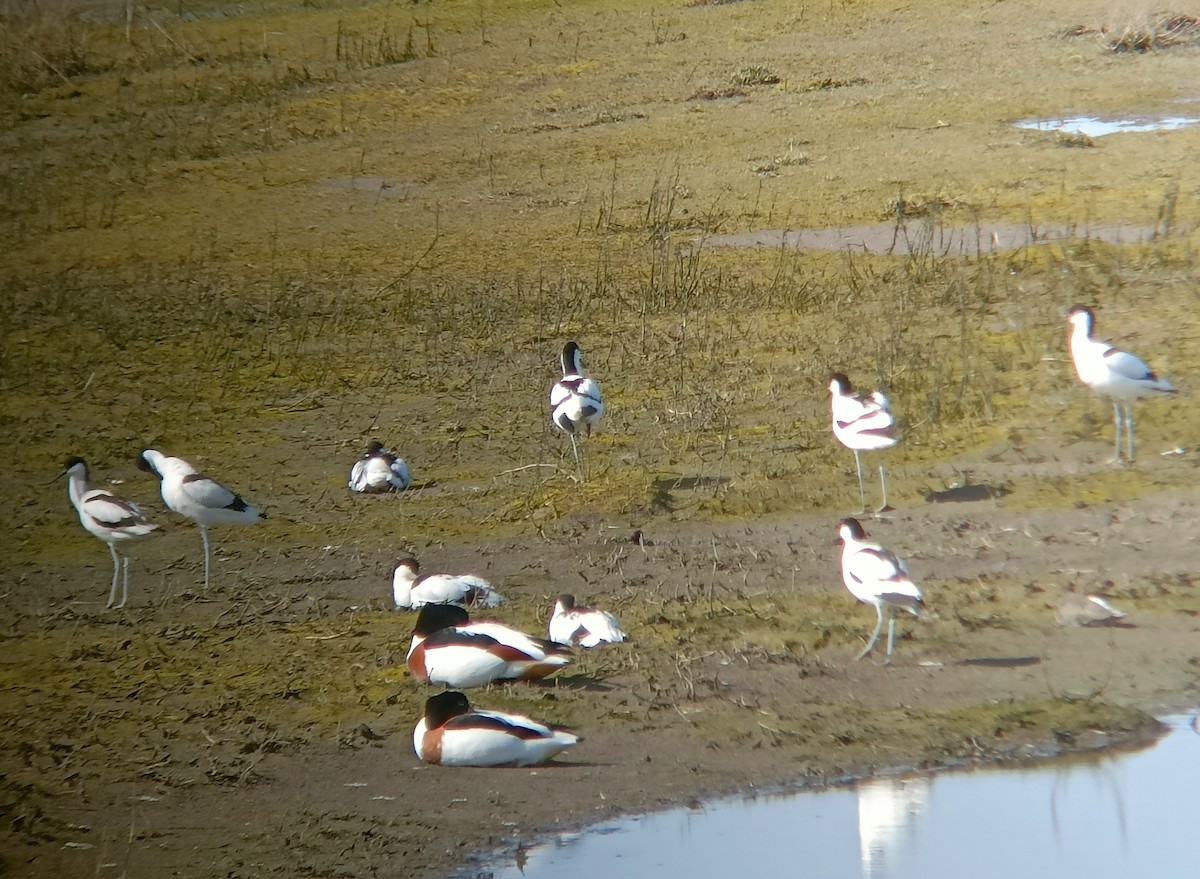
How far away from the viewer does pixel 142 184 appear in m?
21.7

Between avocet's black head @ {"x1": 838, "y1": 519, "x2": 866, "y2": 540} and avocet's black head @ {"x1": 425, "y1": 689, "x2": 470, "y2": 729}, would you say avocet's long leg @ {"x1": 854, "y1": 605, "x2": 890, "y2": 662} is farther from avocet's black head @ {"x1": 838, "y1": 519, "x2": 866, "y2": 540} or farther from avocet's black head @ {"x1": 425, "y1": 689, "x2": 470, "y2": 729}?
avocet's black head @ {"x1": 425, "y1": 689, "x2": 470, "y2": 729}

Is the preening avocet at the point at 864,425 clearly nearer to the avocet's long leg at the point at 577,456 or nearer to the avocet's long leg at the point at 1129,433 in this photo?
the avocet's long leg at the point at 1129,433

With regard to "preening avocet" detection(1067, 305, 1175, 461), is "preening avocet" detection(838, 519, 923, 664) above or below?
below

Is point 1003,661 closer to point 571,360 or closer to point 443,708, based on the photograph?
point 443,708

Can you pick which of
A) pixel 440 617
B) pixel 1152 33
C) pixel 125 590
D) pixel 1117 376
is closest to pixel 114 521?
pixel 125 590

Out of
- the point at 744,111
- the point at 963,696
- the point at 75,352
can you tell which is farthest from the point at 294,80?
the point at 963,696

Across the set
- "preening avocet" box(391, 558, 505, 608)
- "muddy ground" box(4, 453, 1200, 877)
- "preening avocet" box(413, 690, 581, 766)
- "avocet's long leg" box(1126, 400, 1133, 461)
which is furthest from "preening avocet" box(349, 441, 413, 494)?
"avocet's long leg" box(1126, 400, 1133, 461)

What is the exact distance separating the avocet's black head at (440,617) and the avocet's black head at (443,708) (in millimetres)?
953

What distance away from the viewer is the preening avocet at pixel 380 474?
11.3 m

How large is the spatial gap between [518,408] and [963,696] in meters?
5.88

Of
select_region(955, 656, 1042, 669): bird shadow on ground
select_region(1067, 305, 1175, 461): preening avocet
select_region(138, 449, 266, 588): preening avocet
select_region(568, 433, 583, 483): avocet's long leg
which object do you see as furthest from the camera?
select_region(568, 433, 583, 483): avocet's long leg

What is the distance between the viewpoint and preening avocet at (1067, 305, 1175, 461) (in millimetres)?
10773

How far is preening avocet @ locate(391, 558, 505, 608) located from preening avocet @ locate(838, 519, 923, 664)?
6.31ft

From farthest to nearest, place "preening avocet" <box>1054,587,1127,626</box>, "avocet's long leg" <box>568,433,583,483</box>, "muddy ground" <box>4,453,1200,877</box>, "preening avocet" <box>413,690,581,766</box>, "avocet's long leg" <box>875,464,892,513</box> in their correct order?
"avocet's long leg" <box>568,433,583,483</box> → "avocet's long leg" <box>875,464,892,513</box> → "preening avocet" <box>1054,587,1127,626</box> → "preening avocet" <box>413,690,581,766</box> → "muddy ground" <box>4,453,1200,877</box>
